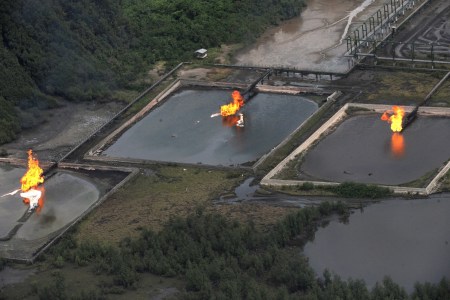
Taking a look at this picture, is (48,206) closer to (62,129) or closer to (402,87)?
(62,129)

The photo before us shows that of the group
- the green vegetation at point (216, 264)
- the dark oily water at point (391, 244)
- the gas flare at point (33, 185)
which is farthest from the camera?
the gas flare at point (33, 185)

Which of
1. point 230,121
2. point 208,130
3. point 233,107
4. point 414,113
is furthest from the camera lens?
point 233,107

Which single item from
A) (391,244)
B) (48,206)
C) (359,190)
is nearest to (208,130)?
(48,206)

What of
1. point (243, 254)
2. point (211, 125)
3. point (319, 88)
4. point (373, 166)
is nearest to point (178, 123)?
point (211, 125)

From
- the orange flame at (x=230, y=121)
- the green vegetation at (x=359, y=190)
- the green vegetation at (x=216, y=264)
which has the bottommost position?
the green vegetation at (x=216, y=264)

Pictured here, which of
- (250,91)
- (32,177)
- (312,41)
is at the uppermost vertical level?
(312,41)

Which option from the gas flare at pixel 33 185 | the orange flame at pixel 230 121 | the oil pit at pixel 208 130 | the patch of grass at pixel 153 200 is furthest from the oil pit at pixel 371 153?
the gas flare at pixel 33 185

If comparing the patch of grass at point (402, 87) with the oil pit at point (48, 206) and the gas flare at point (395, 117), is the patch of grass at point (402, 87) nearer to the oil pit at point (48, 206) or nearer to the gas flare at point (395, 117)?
the gas flare at point (395, 117)
